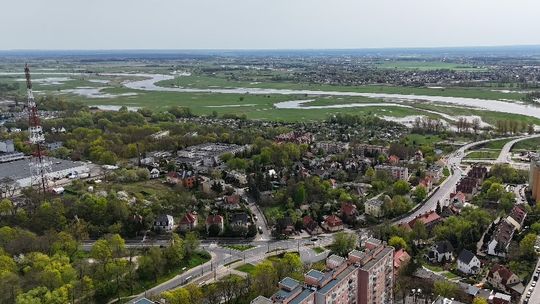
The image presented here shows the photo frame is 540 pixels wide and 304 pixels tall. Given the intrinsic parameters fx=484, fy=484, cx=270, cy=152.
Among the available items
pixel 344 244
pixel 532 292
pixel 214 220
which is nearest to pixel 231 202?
pixel 214 220

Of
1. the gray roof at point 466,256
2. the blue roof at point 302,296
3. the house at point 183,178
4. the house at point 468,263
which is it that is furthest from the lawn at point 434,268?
the house at point 183,178

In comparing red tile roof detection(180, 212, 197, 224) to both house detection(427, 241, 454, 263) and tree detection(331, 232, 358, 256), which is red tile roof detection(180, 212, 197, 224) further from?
house detection(427, 241, 454, 263)

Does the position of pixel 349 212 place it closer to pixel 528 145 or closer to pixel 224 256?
pixel 224 256

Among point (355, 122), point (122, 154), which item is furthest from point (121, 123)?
point (355, 122)

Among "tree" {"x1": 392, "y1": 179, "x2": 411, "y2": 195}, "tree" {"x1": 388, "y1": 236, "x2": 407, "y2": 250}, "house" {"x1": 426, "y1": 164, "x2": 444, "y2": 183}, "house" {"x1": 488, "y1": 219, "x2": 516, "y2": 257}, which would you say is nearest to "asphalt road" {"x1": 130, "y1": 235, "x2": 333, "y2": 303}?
"tree" {"x1": 388, "y1": 236, "x2": 407, "y2": 250}

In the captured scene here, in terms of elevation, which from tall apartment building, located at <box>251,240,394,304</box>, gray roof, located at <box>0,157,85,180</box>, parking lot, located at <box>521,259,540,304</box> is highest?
tall apartment building, located at <box>251,240,394,304</box>

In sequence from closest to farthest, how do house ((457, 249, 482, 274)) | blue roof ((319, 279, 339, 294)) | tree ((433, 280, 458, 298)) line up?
1. blue roof ((319, 279, 339, 294))
2. tree ((433, 280, 458, 298))
3. house ((457, 249, 482, 274))

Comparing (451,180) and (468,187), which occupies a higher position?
(468,187)

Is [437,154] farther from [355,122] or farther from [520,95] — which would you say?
[520,95]
